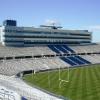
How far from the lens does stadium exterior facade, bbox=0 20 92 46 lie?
364 feet

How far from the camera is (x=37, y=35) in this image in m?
121

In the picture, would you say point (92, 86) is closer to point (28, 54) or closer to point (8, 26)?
point (28, 54)

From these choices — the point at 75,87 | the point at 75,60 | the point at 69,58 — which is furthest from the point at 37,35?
the point at 75,87

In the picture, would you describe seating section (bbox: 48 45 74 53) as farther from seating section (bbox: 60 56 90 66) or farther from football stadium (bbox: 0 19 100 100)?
seating section (bbox: 60 56 90 66)

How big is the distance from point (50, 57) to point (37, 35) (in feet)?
43.0

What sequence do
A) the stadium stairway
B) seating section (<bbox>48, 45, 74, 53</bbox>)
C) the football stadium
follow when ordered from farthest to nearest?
seating section (<bbox>48, 45, 74, 53</bbox>), the stadium stairway, the football stadium

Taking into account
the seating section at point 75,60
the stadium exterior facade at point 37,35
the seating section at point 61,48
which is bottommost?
the seating section at point 75,60

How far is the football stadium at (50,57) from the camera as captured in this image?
69438 millimetres

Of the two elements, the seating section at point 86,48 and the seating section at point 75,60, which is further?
the seating section at point 86,48

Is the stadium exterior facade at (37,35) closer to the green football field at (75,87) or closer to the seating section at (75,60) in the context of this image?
the seating section at (75,60)

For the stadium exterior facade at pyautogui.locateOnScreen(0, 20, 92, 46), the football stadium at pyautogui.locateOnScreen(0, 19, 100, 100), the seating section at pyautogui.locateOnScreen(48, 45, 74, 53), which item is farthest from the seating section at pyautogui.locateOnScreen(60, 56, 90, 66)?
the stadium exterior facade at pyautogui.locateOnScreen(0, 20, 92, 46)

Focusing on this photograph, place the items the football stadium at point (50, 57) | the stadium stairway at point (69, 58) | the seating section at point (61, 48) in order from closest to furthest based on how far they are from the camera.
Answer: the football stadium at point (50, 57) < the stadium stairway at point (69, 58) < the seating section at point (61, 48)

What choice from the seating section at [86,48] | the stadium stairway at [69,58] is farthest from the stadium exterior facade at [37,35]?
the stadium stairway at [69,58]

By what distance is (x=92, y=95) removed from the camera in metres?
53.1
